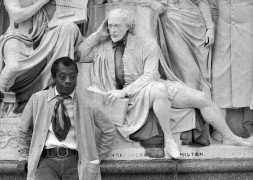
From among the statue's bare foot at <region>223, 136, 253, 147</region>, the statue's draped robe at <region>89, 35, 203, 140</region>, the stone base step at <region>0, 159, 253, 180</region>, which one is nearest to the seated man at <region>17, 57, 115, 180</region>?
the stone base step at <region>0, 159, 253, 180</region>

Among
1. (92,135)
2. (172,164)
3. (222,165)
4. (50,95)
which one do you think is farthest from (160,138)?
(50,95)

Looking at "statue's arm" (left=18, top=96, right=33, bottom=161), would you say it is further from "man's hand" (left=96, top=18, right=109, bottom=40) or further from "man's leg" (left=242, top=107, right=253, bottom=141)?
"man's leg" (left=242, top=107, right=253, bottom=141)

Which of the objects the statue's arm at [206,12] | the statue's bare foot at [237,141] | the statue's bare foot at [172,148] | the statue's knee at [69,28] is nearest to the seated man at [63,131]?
the statue's bare foot at [172,148]

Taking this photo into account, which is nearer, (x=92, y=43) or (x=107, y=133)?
(x=107, y=133)

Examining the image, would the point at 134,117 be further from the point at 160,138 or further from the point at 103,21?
the point at 103,21

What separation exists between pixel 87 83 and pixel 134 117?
2.70ft

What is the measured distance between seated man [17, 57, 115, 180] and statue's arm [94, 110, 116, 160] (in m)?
0.11

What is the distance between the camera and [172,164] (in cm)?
721

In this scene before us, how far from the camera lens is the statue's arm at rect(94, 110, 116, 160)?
650 centimetres

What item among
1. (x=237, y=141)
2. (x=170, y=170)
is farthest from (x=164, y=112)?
(x=237, y=141)

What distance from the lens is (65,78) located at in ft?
20.4

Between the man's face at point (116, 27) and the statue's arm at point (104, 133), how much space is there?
146 cm

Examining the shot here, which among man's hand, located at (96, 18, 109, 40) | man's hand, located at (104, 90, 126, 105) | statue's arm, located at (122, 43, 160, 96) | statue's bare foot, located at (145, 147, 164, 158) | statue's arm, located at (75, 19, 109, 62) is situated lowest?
statue's bare foot, located at (145, 147, 164, 158)

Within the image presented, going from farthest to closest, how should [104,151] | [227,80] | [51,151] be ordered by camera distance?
[227,80] → [104,151] → [51,151]
